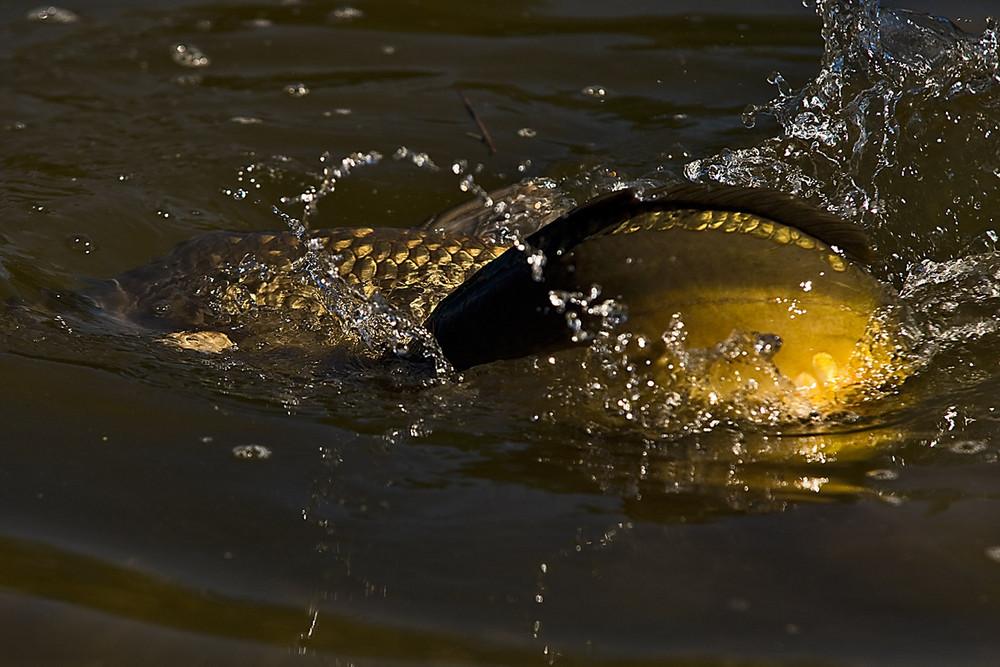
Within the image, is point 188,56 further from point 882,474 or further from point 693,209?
point 882,474

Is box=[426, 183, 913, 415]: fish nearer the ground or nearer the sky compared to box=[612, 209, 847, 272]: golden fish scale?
nearer the ground

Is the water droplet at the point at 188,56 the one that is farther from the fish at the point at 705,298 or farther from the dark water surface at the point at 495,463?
the fish at the point at 705,298

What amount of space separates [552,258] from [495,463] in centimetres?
46

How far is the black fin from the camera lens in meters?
2.09

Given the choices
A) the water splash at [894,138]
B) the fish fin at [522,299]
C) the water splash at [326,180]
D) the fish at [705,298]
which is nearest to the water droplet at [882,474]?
A: the fish at [705,298]

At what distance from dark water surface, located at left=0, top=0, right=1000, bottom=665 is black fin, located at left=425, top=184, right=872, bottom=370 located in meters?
0.11

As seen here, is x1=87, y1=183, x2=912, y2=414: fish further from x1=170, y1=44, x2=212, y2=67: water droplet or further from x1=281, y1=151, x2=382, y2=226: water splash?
x1=170, y1=44, x2=212, y2=67: water droplet

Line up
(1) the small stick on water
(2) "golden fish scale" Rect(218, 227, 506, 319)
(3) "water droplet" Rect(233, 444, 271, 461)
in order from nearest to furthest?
(3) "water droplet" Rect(233, 444, 271, 461) < (2) "golden fish scale" Rect(218, 227, 506, 319) < (1) the small stick on water

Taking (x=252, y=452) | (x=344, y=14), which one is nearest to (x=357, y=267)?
(x=252, y=452)

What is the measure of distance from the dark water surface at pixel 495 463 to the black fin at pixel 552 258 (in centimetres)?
11

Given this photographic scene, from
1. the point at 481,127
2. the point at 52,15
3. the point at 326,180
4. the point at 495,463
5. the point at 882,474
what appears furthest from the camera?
the point at 52,15

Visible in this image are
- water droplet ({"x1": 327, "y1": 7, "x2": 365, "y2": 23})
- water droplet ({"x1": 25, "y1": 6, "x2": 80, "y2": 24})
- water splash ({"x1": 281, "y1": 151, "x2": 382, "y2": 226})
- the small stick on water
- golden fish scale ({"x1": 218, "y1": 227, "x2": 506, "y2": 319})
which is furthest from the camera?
water droplet ({"x1": 327, "y1": 7, "x2": 365, "y2": 23})

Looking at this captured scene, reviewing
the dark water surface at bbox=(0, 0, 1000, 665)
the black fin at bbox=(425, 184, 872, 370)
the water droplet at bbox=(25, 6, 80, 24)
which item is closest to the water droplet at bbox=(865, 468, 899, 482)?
the dark water surface at bbox=(0, 0, 1000, 665)

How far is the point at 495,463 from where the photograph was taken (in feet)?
7.68
